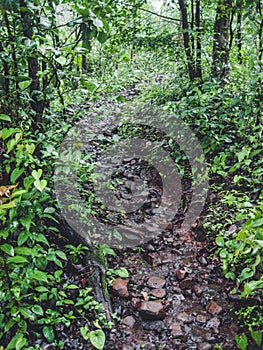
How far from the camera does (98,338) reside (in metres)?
2.17

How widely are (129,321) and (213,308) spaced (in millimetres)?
650

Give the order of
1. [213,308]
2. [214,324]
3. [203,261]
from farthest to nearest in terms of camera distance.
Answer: [203,261] → [213,308] → [214,324]

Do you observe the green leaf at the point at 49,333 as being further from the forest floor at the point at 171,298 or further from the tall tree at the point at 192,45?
the tall tree at the point at 192,45

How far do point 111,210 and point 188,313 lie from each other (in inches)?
57.5

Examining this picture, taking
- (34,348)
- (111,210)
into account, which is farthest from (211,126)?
(34,348)

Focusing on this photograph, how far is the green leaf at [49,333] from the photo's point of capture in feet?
6.91

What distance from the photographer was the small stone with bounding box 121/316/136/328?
2499 mm

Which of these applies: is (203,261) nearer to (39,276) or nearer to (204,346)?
(204,346)

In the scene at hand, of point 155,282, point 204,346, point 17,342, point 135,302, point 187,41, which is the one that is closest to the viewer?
point 17,342

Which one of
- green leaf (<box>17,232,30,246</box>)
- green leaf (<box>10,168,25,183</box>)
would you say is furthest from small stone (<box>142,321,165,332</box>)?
green leaf (<box>10,168,25,183</box>)

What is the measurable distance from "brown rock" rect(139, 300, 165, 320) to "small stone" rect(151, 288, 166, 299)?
155 mm

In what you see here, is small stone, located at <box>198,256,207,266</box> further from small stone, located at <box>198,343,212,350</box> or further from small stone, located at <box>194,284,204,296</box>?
small stone, located at <box>198,343,212,350</box>

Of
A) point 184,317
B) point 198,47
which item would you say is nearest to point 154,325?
point 184,317

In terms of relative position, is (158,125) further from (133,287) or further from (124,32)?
(133,287)
